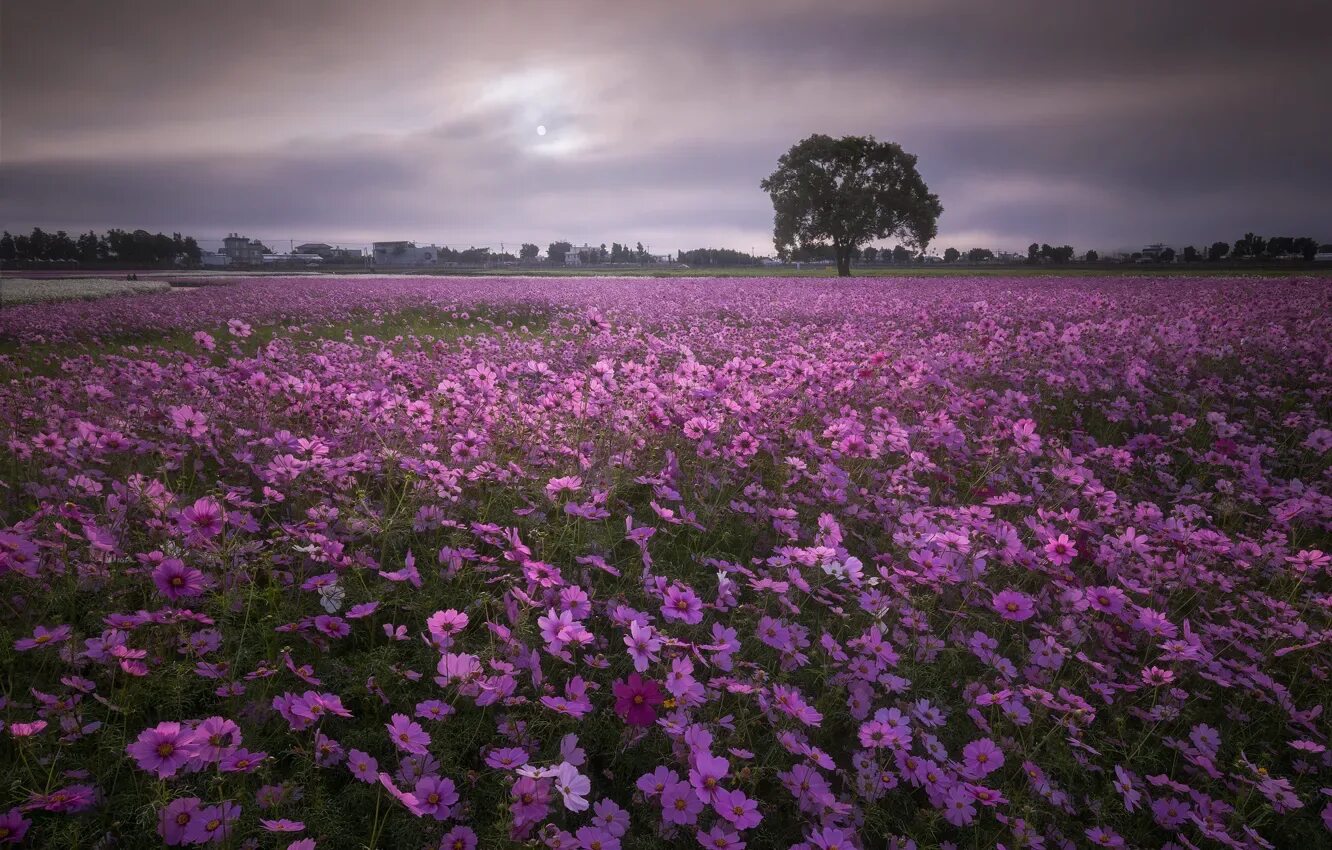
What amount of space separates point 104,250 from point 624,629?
83861 millimetres

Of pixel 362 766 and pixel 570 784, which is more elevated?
pixel 570 784

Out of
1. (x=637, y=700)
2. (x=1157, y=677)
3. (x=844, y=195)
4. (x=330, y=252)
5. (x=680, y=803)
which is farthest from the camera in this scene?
(x=330, y=252)

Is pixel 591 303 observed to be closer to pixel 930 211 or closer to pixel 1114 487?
pixel 1114 487

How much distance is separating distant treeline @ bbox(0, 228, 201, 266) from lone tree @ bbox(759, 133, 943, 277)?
61063 mm

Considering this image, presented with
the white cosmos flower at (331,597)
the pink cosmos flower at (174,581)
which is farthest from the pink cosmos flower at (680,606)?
the pink cosmos flower at (174,581)

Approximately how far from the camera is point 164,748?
5.05 ft

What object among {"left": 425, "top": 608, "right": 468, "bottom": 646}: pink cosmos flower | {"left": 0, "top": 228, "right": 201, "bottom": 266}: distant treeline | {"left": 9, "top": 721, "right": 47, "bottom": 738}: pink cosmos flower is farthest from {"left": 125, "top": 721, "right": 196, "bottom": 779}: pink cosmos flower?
{"left": 0, "top": 228, "right": 201, "bottom": 266}: distant treeline

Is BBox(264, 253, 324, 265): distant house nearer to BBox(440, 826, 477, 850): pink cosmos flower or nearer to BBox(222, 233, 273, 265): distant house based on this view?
BBox(222, 233, 273, 265): distant house

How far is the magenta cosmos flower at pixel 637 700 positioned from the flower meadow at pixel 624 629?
0.01 meters

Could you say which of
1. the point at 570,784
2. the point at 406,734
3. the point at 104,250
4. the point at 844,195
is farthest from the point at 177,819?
the point at 104,250

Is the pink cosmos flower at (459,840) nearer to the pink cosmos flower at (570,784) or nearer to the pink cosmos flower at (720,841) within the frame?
the pink cosmos flower at (570,784)

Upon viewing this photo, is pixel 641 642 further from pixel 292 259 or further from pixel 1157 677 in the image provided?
pixel 292 259

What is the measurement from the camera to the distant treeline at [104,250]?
2354 inches

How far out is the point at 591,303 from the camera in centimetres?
1714
